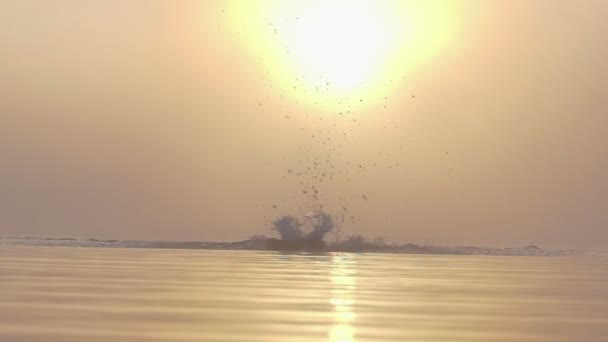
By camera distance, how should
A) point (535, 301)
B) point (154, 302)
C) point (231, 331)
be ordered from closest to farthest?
1. point (231, 331)
2. point (154, 302)
3. point (535, 301)

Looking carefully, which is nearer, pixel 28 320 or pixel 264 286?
pixel 28 320

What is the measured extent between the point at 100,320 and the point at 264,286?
4.84 meters

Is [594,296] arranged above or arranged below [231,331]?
above

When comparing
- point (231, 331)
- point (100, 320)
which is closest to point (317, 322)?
point (231, 331)

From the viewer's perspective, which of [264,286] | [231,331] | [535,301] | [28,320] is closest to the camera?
[231,331]

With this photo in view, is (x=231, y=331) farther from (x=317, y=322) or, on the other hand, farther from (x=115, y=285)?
(x=115, y=285)

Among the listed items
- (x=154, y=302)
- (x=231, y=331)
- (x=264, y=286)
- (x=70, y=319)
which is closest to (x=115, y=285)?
(x=264, y=286)

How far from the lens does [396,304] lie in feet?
29.9

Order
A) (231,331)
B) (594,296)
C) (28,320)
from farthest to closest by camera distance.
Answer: (594,296) → (28,320) → (231,331)

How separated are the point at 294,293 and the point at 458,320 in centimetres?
326

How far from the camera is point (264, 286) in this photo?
11883 millimetres

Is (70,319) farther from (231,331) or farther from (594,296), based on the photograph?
(594,296)

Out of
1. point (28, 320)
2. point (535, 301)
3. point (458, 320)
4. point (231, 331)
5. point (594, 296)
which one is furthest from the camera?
point (594, 296)

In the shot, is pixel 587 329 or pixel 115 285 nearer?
pixel 587 329
